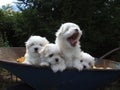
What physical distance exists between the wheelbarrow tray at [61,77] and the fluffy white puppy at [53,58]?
7cm

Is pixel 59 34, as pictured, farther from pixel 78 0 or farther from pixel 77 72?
pixel 78 0

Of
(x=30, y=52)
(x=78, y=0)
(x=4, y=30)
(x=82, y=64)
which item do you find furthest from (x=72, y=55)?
(x=4, y=30)

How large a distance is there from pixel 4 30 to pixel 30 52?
400 cm

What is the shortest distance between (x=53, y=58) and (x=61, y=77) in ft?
0.75

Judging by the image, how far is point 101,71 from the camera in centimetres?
513

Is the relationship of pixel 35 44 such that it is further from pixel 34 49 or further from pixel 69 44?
pixel 69 44

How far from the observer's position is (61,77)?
16.8ft

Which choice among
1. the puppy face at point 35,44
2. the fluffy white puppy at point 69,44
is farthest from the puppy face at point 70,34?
the puppy face at point 35,44

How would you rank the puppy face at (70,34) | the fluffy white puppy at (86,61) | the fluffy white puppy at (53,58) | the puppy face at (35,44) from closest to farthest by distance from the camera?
the fluffy white puppy at (53,58), the puppy face at (70,34), the fluffy white puppy at (86,61), the puppy face at (35,44)

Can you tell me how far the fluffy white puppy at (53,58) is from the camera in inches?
199

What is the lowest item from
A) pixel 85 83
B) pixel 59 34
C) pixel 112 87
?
pixel 112 87

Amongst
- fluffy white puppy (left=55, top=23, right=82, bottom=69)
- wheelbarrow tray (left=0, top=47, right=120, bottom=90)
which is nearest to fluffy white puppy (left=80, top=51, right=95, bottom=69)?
fluffy white puppy (left=55, top=23, right=82, bottom=69)

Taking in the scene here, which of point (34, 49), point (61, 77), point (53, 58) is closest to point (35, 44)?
point (34, 49)

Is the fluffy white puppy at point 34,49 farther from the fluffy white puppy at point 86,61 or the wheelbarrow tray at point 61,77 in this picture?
the fluffy white puppy at point 86,61
